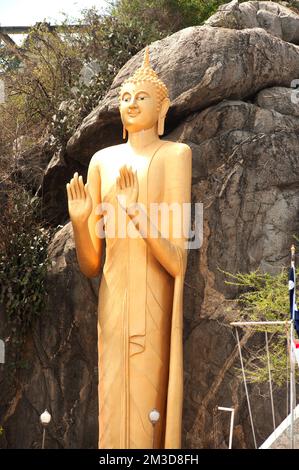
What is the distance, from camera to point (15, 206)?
14906mm

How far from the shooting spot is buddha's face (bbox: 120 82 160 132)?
12.8 metres

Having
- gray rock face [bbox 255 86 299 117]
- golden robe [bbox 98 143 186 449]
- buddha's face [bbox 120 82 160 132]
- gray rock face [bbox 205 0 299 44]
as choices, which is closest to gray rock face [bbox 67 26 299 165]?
gray rock face [bbox 255 86 299 117]

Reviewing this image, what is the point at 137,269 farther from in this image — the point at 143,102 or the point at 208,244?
the point at 208,244

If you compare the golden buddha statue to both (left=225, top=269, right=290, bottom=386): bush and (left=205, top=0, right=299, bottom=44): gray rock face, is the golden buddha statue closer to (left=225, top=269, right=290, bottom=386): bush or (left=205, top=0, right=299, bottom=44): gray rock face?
(left=225, top=269, right=290, bottom=386): bush

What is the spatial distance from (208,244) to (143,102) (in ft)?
6.71

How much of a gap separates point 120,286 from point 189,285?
80.1 inches

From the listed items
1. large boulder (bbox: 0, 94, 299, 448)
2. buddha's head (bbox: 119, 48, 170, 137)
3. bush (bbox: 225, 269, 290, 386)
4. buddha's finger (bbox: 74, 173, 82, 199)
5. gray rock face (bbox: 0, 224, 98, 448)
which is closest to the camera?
buddha's finger (bbox: 74, 173, 82, 199)

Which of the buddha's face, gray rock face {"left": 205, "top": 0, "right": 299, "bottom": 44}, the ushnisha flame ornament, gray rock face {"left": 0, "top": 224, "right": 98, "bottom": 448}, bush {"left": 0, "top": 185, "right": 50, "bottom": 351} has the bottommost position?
gray rock face {"left": 0, "top": 224, "right": 98, "bottom": 448}

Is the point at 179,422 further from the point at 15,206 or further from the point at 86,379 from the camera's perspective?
the point at 15,206

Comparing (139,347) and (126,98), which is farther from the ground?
(126,98)

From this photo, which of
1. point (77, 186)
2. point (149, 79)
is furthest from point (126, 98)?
point (77, 186)

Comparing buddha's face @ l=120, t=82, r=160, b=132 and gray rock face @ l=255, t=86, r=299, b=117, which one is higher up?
gray rock face @ l=255, t=86, r=299, b=117

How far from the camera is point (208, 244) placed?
46.2ft
